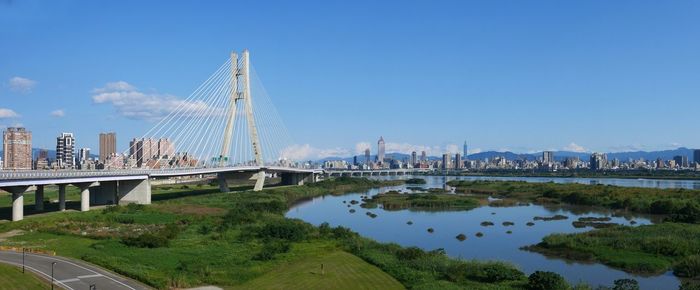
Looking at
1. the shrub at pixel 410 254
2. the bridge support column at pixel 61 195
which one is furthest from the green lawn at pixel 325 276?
the bridge support column at pixel 61 195

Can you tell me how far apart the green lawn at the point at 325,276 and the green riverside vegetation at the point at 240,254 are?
1.7 inches

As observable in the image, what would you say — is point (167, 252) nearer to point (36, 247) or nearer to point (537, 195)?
point (36, 247)

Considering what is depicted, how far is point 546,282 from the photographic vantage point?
70.2ft

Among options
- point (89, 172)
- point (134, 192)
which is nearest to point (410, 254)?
point (89, 172)

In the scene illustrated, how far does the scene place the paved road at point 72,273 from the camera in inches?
818

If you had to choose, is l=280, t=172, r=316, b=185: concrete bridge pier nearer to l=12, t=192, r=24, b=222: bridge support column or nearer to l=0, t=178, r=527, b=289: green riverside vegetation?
l=0, t=178, r=527, b=289: green riverside vegetation

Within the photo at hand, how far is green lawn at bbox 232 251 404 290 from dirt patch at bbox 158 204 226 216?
2167 centimetres

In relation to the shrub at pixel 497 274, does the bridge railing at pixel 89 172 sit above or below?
above

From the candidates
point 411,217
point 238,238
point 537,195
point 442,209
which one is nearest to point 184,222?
point 238,238

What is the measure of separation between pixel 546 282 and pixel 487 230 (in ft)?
76.7

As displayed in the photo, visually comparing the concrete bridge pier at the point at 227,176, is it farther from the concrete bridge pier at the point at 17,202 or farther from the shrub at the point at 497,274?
the shrub at the point at 497,274

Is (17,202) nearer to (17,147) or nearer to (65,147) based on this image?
(17,147)

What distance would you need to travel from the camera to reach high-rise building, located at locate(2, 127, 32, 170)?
93.4 metres

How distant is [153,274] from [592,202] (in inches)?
2220
